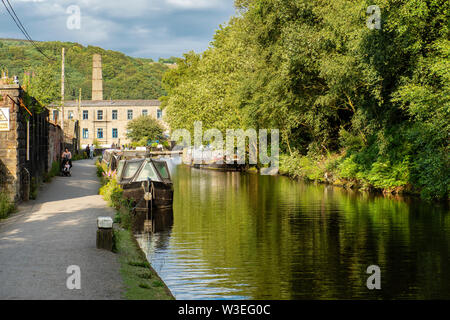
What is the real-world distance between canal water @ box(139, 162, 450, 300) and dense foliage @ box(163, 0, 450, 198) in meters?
3.27

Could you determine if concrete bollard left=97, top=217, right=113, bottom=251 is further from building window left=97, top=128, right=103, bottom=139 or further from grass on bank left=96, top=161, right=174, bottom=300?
building window left=97, top=128, right=103, bottom=139

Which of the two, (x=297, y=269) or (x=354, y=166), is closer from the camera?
(x=297, y=269)

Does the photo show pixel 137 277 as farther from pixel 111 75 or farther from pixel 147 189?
pixel 111 75

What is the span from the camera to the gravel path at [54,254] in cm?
867

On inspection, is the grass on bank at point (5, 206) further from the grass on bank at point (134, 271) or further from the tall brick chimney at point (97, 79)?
the tall brick chimney at point (97, 79)

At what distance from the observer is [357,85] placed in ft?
98.3

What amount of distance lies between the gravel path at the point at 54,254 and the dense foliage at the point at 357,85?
534 inches

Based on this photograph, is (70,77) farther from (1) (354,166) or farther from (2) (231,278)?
(2) (231,278)

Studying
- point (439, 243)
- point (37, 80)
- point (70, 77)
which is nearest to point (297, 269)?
point (439, 243)

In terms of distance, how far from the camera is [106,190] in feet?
72.0

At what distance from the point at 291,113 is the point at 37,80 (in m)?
17.6

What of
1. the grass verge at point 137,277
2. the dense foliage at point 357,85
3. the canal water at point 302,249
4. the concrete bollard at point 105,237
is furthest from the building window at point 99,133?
the concrete bollard at point 105,237

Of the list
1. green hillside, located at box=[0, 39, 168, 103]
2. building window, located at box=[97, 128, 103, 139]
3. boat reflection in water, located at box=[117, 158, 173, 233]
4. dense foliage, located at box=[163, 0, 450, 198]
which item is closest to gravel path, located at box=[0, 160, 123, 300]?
boat reflection in water, located at box=[117, 158, 173, 233]

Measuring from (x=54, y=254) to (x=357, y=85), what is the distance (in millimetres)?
22181
